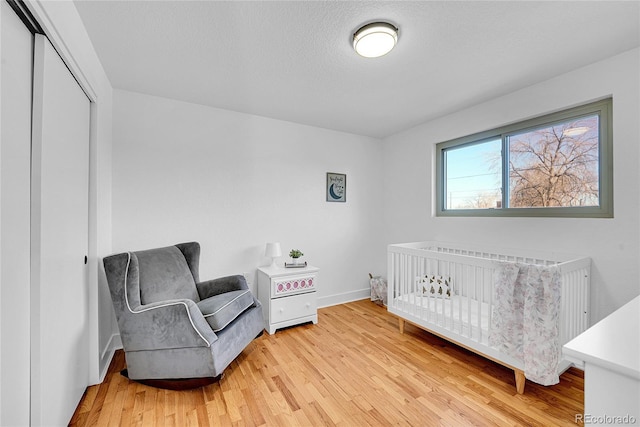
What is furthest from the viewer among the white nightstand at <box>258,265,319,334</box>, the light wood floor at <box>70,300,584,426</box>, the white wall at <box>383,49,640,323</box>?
the white nightstand at <box>258,265,319,334</box>

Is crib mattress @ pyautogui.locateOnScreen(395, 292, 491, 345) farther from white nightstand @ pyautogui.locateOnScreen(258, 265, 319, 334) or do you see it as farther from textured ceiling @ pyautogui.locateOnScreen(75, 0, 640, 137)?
textured ceiling @ pyautogui.locateOnScreen(75, 0, 640, 137)

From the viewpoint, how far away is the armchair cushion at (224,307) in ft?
6.17

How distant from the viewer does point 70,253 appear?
1.55 m

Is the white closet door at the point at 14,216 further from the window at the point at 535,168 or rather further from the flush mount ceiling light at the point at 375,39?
the window at the point at 535,168

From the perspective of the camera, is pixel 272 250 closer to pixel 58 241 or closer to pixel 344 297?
pixel 344 297

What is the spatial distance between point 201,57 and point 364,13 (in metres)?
1.18

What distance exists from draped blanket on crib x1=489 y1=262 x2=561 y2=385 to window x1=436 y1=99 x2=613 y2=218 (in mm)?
868

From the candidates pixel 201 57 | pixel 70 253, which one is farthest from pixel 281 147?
pixel 70 253

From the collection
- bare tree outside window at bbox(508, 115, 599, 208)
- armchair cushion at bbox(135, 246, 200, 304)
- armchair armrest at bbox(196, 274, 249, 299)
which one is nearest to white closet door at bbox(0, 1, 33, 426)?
armchair cushion at bbox(135, 246, 200, 304)

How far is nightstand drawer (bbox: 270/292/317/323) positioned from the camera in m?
2.71

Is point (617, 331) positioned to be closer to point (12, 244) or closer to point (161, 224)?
point (12, 244)

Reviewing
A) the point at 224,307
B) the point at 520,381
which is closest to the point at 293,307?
the point at 224,307

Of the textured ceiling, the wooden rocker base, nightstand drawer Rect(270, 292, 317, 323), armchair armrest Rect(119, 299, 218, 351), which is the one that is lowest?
the wooden rocker base

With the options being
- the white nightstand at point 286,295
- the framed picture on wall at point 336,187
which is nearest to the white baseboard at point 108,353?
the white nightstand at point 286,295
